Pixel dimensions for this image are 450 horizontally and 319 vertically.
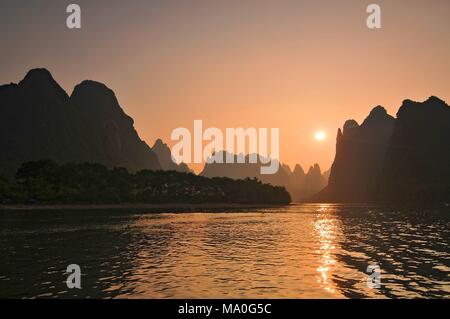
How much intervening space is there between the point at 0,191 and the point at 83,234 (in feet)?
328

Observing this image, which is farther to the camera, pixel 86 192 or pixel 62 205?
pixel 86 192

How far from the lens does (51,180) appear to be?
6634 inches

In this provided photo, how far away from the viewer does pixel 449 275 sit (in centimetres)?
3039

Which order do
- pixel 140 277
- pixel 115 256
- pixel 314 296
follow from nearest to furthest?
pixel 314 296, pixel 140 277, pixel 115 256

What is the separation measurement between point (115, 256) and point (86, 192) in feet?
456

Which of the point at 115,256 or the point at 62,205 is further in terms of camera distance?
the point at 62,205
